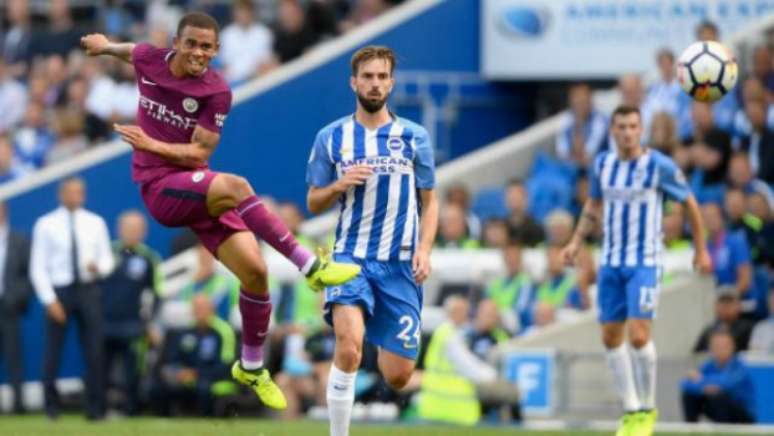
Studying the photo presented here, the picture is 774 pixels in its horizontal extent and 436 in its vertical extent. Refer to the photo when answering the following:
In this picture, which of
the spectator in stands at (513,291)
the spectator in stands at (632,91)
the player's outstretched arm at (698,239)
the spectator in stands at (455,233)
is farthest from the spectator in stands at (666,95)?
the player's outstretched arm at (698,239)

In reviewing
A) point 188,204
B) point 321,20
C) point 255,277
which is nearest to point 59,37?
point 321,20

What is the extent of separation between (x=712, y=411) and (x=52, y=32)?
39.9 feet

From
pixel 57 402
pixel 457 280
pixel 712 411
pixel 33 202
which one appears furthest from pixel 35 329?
pixel 712 411

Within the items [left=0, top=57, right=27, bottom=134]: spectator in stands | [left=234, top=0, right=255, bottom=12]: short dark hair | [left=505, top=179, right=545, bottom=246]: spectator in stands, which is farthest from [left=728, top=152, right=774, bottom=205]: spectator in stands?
[left=0, top=57, right=27, bottom=134]: spectator in stands

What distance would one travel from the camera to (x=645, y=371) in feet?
46.6

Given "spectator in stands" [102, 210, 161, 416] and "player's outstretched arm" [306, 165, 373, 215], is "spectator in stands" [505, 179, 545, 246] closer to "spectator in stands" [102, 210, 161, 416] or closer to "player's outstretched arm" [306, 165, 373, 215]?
"spectator in stands" [102, 210, 161, 416]

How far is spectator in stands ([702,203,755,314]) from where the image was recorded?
17.9m

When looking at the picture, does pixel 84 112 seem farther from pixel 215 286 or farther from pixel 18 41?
pixel 215 286

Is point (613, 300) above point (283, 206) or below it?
A: below

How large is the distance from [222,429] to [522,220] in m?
5.52

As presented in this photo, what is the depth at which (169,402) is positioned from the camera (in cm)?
1972

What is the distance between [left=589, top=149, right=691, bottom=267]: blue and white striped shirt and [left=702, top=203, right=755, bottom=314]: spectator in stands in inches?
144

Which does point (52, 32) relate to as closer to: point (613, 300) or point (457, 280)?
point (457, 280)

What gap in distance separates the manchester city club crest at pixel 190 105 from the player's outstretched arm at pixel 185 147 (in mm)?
125
